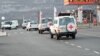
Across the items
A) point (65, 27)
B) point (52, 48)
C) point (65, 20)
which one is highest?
point (65, 20)

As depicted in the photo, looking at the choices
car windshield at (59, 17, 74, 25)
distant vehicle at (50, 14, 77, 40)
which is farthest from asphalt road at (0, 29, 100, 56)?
car windshield at (59, 17, 74, 25)

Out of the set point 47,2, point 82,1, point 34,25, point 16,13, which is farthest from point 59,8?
point 34,25

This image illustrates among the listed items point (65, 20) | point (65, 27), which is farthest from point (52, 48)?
point (65, 20)

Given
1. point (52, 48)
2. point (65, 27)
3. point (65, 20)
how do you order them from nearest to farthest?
point (52, 48) < point (65, 27) < point (65, 20)

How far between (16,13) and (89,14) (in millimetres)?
36938

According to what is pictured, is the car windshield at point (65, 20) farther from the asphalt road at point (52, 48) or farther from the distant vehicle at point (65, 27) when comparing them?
the asphalt road at point (52, 48)

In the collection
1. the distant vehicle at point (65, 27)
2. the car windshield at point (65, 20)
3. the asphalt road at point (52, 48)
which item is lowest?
the asphalt road at point (52, 48)

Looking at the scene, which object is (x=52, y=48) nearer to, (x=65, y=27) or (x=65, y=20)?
(x=65, y=27)

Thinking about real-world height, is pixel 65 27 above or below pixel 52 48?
above

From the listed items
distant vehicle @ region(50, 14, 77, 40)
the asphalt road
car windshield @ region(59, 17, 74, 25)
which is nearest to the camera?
the asphalt road

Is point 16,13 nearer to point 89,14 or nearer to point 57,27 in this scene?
point 89,14

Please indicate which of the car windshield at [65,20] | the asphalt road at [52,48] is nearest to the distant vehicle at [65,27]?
the car windshield at [65,20]

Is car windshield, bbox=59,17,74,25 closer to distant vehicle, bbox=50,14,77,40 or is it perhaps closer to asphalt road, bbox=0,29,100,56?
distant vehicle, bbox=50,14,77,40

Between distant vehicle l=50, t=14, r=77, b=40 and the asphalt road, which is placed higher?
distant vehicle l=50, t=14, r=77, b=40
